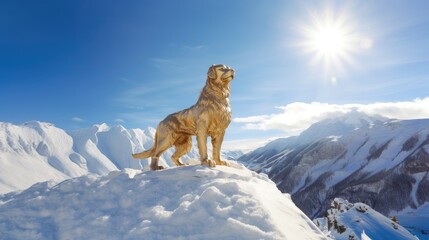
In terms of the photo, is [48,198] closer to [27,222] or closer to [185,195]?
[27,222]

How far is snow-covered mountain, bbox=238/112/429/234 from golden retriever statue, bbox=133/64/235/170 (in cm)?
6598

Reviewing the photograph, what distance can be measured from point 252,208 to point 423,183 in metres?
82.0

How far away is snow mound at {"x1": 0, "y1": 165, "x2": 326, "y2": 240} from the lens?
13.7ft

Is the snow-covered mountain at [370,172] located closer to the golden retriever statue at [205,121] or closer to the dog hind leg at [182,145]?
A: the dog hind leg at [182,145]

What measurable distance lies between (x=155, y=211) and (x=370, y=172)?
92508 millimetres

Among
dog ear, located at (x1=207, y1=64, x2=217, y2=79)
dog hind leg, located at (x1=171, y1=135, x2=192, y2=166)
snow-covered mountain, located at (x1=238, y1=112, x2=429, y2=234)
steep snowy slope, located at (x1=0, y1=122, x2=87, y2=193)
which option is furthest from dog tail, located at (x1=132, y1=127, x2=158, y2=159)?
steep snowy slope, located at (x1=0, y1=122, x2=87, y2=193)

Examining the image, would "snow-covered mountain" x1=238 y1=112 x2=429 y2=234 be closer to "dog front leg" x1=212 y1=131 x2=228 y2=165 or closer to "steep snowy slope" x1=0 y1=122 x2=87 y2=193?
"steep snowy slope" x1=0 y1=122 x2=87 y2=193

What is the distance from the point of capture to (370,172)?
86.7m

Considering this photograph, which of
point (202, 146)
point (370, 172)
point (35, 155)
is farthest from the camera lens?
point (35, 155)

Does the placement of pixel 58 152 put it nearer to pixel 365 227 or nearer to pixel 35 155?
pixel 35 155

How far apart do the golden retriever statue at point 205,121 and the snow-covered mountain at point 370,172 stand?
216 feet

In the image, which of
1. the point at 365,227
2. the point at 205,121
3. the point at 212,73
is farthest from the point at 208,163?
the point at 365,227

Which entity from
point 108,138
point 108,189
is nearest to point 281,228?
point 108,189

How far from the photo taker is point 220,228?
412cm
